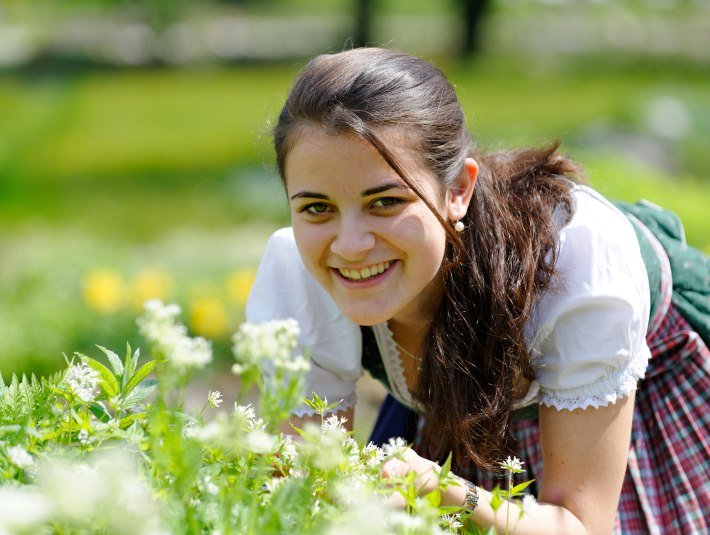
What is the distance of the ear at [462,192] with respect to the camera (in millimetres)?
1947

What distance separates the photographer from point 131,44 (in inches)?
Result: 731

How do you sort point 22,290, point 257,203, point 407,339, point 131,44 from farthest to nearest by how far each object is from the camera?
point 131,44, point 257,203, point 22,290, point 407,339

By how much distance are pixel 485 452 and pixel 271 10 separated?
23.4 m

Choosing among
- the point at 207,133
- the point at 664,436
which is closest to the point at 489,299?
the point at 664,436

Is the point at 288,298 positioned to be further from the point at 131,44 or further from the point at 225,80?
the point at 131,44

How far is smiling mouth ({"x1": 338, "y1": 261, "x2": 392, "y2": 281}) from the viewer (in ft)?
5.96

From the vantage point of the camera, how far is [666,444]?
2154 mm

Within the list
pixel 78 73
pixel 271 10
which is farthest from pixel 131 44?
pixel 271 10

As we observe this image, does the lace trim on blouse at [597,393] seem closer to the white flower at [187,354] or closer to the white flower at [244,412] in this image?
the white flower at [244,412]

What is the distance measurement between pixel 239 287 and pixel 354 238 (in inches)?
102

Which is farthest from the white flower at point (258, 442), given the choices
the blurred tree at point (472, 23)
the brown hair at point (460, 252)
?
the blurred tree at point (472, 23)

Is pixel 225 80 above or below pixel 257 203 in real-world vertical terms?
above

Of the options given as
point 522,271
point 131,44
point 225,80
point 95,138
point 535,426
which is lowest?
point 535,426

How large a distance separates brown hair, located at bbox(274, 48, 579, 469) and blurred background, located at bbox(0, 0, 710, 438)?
37cm
